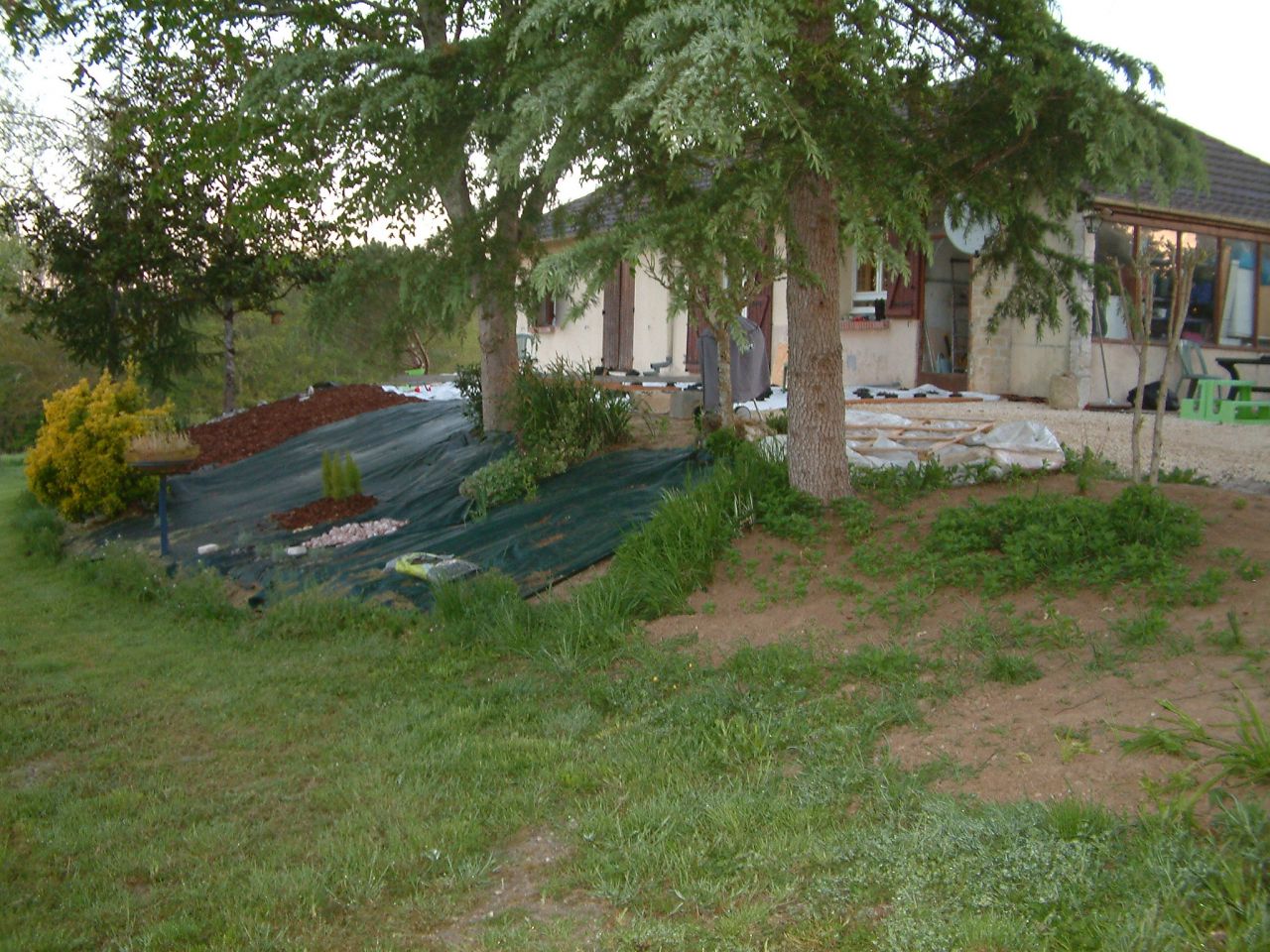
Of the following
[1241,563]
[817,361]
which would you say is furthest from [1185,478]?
[817,361]

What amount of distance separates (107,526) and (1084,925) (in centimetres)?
1206

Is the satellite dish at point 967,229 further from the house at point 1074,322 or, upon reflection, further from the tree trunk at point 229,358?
the tree trunk at point 229,358

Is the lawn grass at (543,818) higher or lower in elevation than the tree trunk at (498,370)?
lower

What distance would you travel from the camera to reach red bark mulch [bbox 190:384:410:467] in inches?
630

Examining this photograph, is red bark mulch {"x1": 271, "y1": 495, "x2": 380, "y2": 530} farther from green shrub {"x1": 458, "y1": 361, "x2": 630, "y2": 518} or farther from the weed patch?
the weed patch

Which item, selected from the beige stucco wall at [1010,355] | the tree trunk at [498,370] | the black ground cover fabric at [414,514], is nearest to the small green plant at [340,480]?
the black ground cover fabric at [414,514]

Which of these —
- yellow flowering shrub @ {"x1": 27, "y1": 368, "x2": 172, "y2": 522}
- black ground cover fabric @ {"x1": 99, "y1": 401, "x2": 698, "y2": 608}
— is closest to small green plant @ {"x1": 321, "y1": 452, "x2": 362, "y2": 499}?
black ground cover fabric @ {"x1": 99, "y1": 401, "x2": 698, "y2": 608}

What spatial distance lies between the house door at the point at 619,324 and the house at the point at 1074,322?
1.97 m

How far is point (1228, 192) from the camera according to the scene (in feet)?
54.0

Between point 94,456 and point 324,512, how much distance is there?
322 centimetres

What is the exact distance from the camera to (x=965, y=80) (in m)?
7.32

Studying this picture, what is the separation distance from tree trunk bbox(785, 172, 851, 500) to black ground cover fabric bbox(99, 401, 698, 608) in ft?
4.60

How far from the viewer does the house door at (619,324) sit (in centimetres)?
2070

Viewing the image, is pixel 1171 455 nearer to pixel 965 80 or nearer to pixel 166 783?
pixel 965 80
